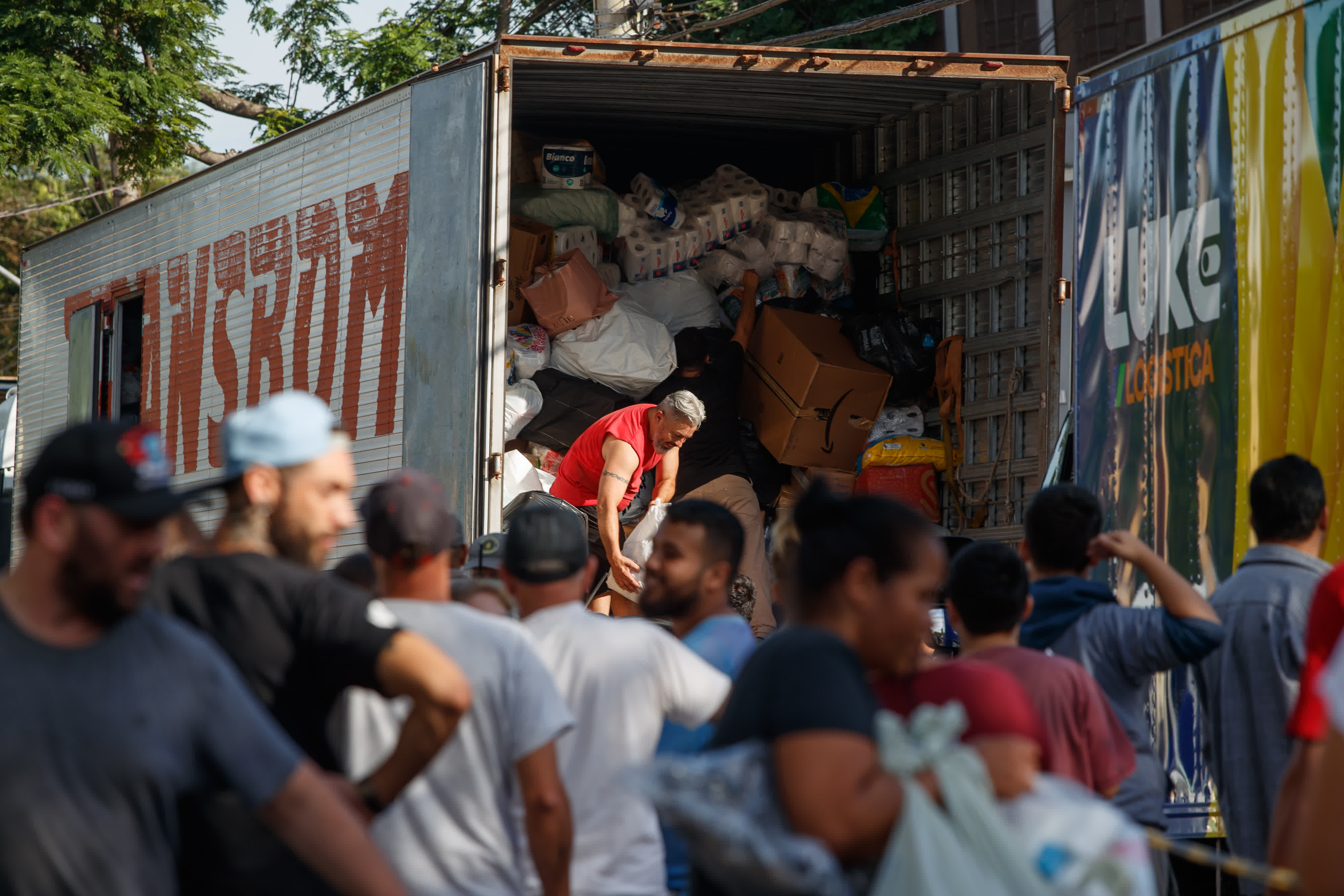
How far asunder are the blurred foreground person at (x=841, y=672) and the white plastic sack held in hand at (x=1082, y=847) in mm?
73

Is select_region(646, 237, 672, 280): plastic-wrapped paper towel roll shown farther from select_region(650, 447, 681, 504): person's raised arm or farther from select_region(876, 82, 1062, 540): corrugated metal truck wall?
select_region(650, 447, 681, 504): person's raised arm

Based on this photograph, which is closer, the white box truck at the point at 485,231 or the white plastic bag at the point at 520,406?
the white box truck at the point at 485,231

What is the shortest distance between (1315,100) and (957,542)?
125 inches

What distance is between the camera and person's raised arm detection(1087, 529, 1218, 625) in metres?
3.83

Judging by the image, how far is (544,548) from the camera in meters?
3.58

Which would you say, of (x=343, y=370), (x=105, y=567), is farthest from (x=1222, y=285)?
(x=343, y=370)

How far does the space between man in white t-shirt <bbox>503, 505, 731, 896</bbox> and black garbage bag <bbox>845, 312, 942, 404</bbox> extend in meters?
5.18

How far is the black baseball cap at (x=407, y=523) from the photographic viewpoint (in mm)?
2992

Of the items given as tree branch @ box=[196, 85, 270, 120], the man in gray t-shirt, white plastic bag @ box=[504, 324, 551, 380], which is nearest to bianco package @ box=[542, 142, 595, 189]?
white plastic bag @ box=[504, 324, 551, 380]

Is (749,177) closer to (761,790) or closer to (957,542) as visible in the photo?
(957,542)

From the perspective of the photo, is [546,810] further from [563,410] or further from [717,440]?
[717,440]

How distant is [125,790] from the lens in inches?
82.0

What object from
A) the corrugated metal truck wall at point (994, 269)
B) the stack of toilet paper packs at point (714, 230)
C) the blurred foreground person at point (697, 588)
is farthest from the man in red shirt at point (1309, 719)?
the stack of toilet paper packs at point (714, 230)

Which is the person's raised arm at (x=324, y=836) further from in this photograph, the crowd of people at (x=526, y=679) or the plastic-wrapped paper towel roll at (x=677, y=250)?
the plastic-wrapped paper towel roll at (x=677, y=250)
